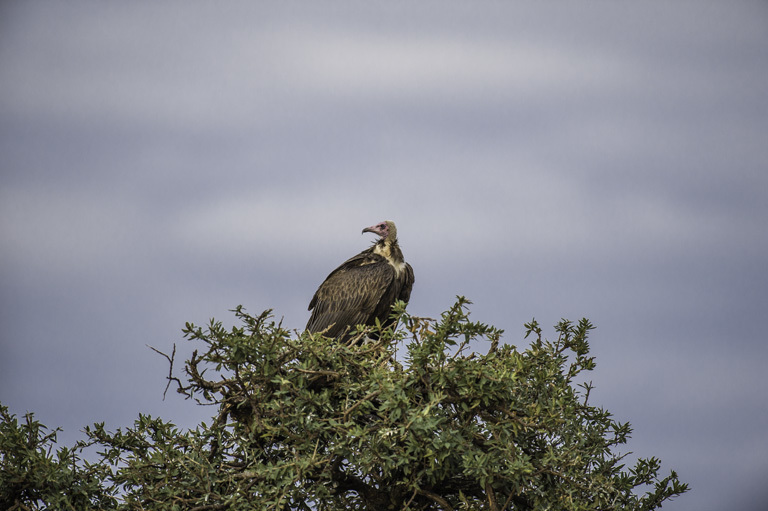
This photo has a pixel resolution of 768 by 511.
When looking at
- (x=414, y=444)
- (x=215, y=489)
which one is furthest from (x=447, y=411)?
(x=215, y=489)

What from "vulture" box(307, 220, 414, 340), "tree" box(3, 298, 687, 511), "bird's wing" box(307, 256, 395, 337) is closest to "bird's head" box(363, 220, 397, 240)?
"vulture" box(307, 220, 414, 340)

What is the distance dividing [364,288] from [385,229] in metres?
1.00

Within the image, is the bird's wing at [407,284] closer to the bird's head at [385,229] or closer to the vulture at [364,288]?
→ the vulture at [364,288]

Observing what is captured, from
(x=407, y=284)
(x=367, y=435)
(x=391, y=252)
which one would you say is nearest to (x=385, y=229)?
(x=391, y=252)

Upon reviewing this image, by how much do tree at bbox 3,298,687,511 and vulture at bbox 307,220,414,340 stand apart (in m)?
3.76

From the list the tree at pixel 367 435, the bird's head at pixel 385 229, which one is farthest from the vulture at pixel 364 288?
the tree at pixel 367 435

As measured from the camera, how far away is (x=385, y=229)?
10.7m

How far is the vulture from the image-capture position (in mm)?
10016

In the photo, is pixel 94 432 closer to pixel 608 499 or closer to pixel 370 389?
pixel 370 389

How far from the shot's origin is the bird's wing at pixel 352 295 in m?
10.0

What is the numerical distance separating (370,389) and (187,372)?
51.1 inches

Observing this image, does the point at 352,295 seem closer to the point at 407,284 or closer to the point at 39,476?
the point at 407,284

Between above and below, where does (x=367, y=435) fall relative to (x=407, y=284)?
below

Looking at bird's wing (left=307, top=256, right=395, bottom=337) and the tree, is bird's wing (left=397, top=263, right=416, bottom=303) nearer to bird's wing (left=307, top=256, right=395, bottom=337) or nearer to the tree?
bird's wing (left=307, top=256, right=395, bottom=337)
